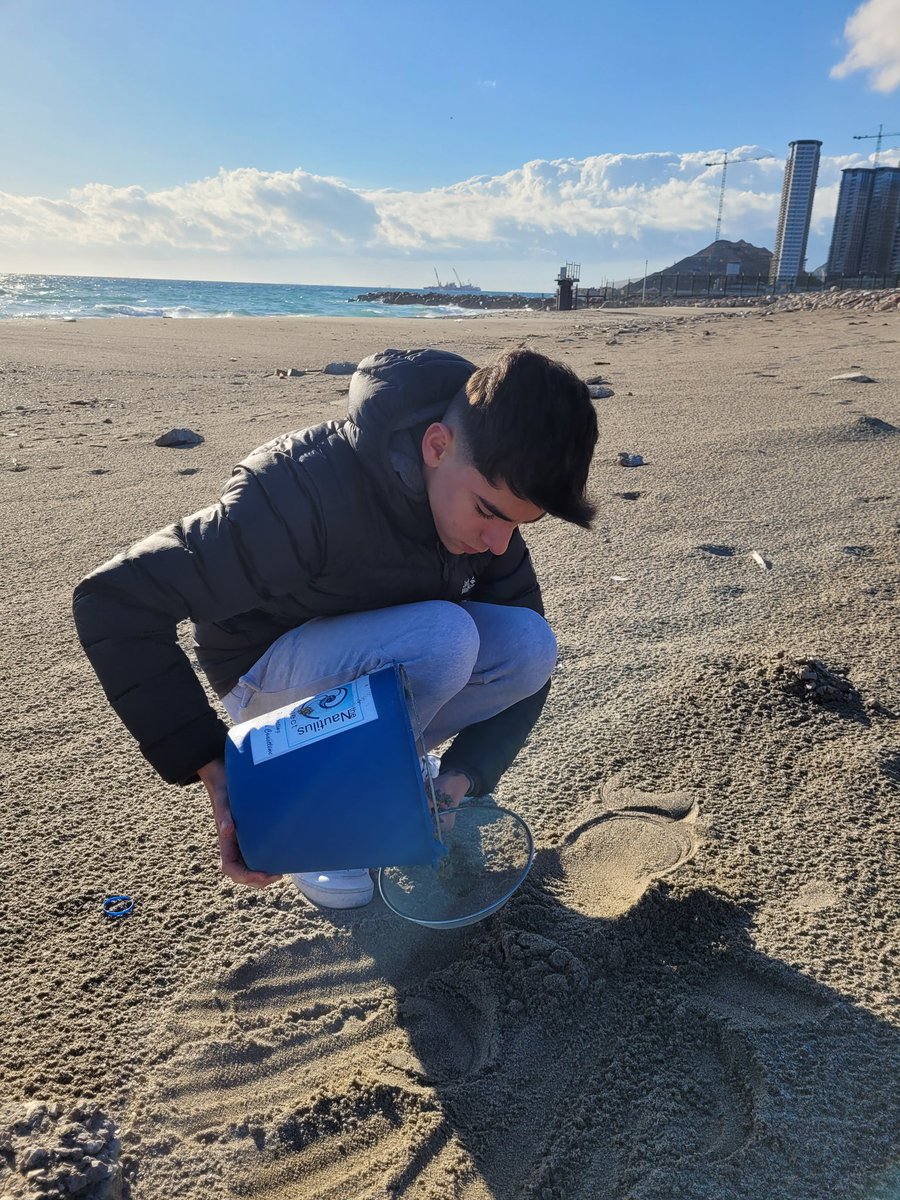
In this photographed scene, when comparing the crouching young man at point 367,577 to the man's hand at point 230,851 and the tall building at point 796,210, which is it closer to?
the man's hand at point 230,851

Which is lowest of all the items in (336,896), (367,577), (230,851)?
(336,896)

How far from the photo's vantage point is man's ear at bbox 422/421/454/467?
4.92 ft

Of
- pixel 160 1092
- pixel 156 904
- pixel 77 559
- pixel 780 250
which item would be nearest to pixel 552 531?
pixel 77 559

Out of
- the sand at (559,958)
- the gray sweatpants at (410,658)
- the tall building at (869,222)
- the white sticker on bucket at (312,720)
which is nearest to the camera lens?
the sand at (559,958)

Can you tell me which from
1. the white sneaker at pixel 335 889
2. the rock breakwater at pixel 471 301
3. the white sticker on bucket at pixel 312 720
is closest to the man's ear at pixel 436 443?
the white sticker on bucket at pixel 312 720

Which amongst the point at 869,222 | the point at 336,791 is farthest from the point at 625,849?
the point at 869,222

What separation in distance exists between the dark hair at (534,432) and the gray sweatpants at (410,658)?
0.34 meters

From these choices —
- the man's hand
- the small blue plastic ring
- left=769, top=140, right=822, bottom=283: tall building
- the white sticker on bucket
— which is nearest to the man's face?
the white sticker on bucket

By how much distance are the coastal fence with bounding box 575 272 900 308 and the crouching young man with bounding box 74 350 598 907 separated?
37551 millimetres

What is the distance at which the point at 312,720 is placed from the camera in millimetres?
1315

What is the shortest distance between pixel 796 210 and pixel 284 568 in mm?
65737

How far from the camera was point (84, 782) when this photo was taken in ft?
6.51

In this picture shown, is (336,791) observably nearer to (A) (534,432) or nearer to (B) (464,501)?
(B) (464,501)

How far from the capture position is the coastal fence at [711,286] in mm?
39844
